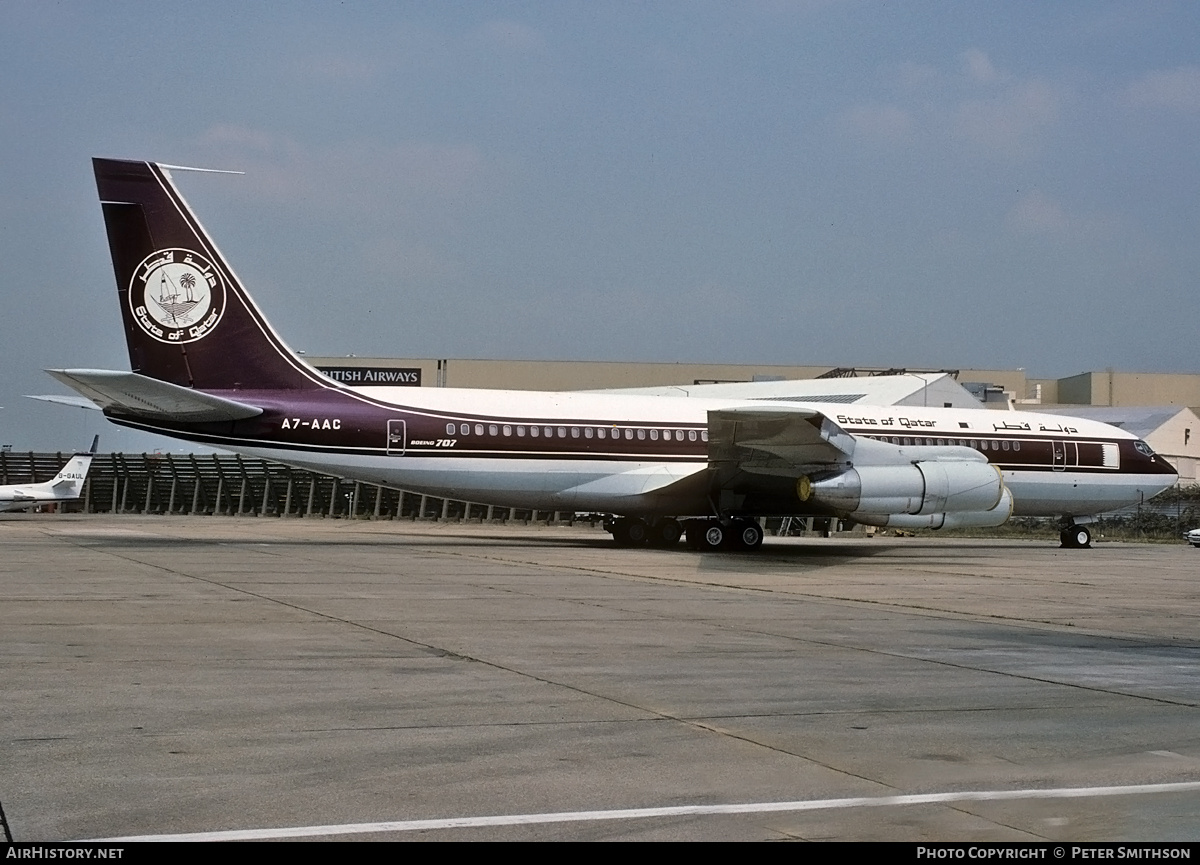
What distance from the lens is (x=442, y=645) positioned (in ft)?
35.4

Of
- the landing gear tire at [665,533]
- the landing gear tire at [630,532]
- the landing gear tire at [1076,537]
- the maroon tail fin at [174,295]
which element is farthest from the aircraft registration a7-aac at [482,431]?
the landing gear tire at [1076,537]

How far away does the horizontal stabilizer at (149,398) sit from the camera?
2166 centimetres

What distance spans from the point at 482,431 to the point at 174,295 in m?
6.58

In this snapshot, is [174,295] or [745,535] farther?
[745,535]

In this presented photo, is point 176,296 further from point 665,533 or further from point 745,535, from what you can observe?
point 745,535

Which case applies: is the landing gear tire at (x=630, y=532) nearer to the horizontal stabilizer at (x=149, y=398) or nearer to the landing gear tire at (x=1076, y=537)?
the horizontal stabilizer at (x=149, y=398)

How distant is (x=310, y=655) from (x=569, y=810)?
504 cm

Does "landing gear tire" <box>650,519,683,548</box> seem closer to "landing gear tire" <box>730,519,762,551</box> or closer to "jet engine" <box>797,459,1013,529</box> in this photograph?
"landing gear tire" <box>730,519,762,551</box>

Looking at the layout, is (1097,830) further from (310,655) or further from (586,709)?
(310,655)

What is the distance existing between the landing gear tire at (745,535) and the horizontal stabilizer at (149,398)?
1026 cm

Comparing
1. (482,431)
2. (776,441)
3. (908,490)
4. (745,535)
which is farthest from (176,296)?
(908,490)

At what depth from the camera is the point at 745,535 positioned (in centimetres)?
2773
